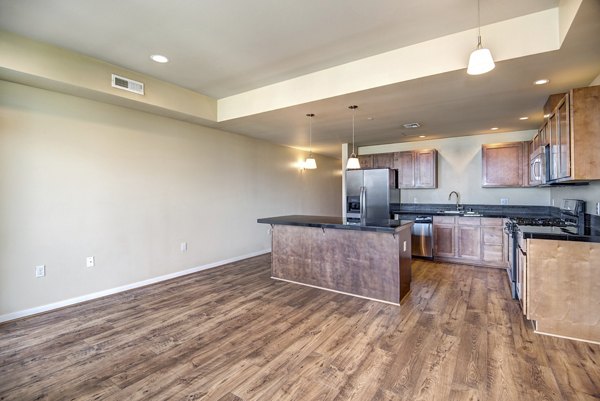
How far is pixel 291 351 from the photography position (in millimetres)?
2400

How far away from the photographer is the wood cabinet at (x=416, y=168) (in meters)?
5.94

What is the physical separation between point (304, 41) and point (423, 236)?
413cm

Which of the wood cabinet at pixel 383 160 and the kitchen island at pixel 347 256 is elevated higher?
the wood cabinet at pixel 383 160

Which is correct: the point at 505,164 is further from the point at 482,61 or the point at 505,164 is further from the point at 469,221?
the point at 482,61

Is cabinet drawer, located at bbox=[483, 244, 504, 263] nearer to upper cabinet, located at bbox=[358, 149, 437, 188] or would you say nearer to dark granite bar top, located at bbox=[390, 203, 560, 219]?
dark granite bar top, located at bbox=[390, 203, 560, 219]

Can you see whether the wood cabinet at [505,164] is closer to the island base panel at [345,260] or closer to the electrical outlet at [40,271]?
the island base panel at [345,260]

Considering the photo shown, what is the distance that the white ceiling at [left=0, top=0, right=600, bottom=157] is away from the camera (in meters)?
2.31

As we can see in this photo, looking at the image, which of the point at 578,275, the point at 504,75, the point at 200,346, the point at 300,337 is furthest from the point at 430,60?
the point at 200,346

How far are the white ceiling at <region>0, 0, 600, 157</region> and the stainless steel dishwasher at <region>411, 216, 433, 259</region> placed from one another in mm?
2044

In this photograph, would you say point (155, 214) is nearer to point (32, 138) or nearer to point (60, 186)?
point (60, 186)

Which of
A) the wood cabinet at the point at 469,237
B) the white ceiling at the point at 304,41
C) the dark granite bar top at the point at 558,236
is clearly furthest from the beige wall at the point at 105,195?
the dark granite bar top at the point at 558,236

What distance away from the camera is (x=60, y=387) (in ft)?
6.51

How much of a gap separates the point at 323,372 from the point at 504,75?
10.6ft

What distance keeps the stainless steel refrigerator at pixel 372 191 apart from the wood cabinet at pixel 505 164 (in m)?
1.65
